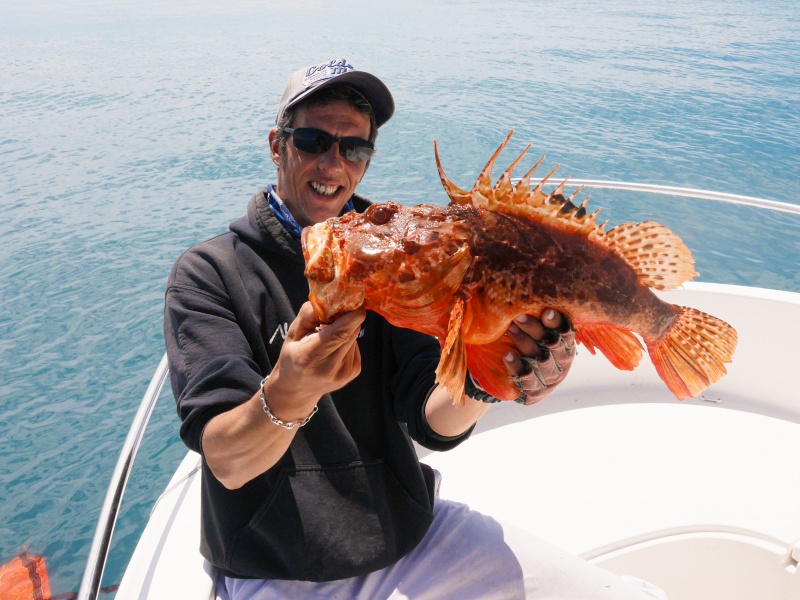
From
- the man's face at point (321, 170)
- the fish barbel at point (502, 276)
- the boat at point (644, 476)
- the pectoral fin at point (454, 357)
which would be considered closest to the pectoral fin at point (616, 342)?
the fish barbel at point (502, 276)

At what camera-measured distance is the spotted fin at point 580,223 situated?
5.81ft

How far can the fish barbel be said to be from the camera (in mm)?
1569

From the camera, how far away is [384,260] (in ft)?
5.18

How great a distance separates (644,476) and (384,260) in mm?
2744

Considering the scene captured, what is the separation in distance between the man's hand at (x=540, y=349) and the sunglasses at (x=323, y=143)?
40.7 inches

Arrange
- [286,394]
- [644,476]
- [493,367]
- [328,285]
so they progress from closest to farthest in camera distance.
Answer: [328,285] < [286,394] < [493,367] < [644,476]

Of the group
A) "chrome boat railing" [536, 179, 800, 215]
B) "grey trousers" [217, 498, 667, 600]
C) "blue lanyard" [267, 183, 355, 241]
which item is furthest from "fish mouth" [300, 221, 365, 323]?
"chrome boat railing" [536, 179, 800, 215]

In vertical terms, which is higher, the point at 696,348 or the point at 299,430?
the point at 696,348

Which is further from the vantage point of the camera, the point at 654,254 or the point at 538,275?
the point at 654,254

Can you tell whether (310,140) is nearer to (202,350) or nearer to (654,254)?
(202,350)

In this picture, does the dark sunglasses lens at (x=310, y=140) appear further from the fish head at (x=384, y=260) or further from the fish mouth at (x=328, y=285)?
the fish mouth at (x=328, y=285)

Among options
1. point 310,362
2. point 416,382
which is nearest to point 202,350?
point 310,362

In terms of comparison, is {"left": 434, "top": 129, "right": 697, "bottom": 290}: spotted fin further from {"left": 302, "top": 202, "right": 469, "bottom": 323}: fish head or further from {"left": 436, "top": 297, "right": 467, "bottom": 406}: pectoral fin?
{"left": 436, "top": 297, "right": 467, "bottom": 406}: pectoral fin

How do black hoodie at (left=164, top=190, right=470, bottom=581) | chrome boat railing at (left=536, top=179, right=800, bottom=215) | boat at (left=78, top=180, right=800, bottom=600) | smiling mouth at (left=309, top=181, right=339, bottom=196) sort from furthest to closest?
chrome boat railing at (left=536, top=179, right=800, bottom=215)
boat at (left=78, top=180, right=800, bottom=600)
smiling mouth at (left=309, top=181, right=339, bottom=196)
black hoodie at (left=164, top=190, right=470, bottom=581)
